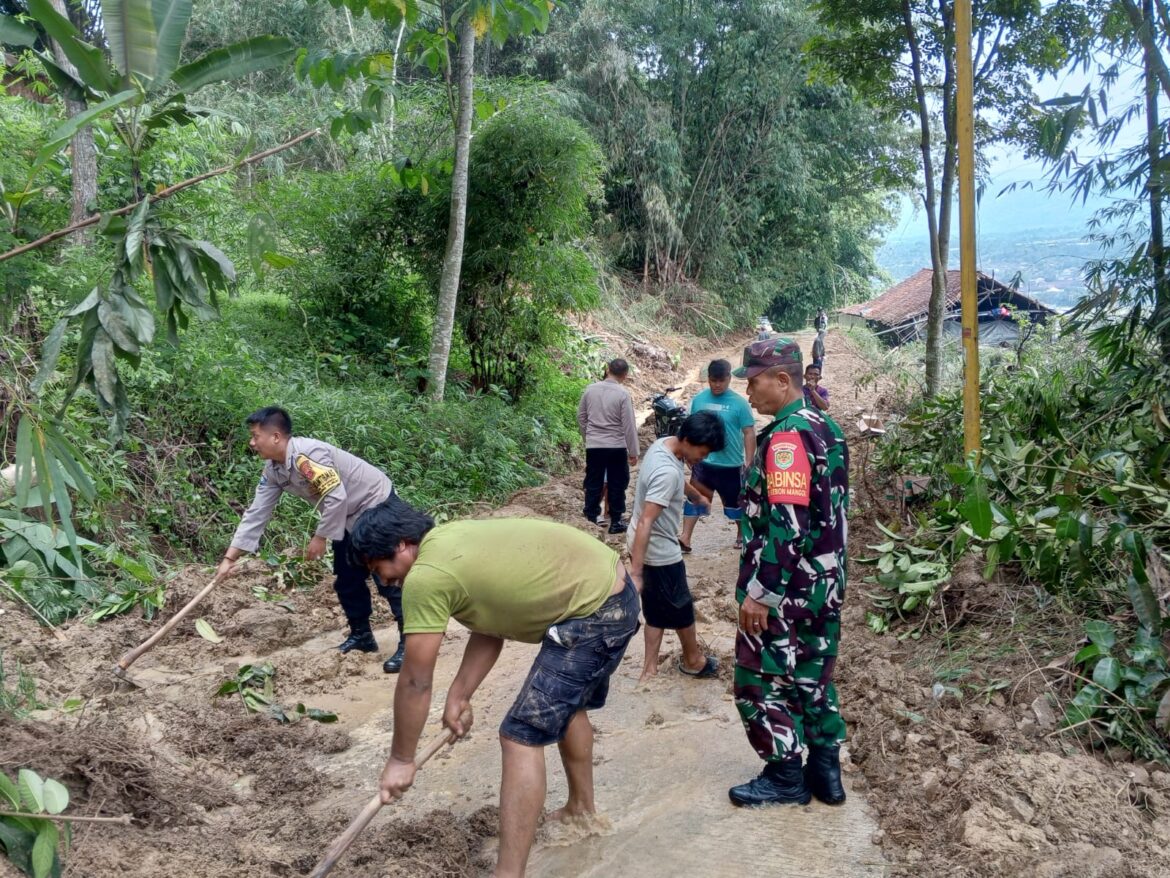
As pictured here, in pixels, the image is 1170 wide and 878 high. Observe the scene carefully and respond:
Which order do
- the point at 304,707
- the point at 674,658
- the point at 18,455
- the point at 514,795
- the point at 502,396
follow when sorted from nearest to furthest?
the point at 18,455, the point at 514,795, the point at 304,707, the point at 674,658, the point at 502,396

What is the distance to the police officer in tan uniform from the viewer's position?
4891 mm

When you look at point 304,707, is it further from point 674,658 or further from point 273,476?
point 674,658

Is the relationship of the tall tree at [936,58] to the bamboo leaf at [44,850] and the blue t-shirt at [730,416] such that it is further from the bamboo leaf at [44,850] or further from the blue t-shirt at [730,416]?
the bamboo leaf at [44,850]

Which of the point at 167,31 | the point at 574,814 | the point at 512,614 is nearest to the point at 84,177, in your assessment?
the point at 167,31

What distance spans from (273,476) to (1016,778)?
3.88 metres

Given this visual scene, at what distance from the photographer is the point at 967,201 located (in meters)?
4.73

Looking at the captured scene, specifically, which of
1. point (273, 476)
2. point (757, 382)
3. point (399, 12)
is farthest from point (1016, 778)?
point (399, 12)

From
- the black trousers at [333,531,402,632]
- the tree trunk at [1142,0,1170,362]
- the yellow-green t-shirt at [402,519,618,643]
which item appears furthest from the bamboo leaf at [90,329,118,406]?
the tree trunk at [1142,0,1170,362]

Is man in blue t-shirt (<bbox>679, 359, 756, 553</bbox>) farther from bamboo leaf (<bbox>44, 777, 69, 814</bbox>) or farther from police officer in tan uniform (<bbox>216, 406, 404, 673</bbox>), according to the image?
bamboo leaf (<bbox>44, 777, 69, 814</bbox>)

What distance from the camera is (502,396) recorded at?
1120cm

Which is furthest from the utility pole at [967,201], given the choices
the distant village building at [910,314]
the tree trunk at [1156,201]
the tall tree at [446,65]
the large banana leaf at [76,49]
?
the distant village building at [910,314]

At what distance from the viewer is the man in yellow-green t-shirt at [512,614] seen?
2.79 metres

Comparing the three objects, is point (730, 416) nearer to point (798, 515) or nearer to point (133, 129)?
point (798, 515)

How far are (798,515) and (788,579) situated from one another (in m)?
0.25
